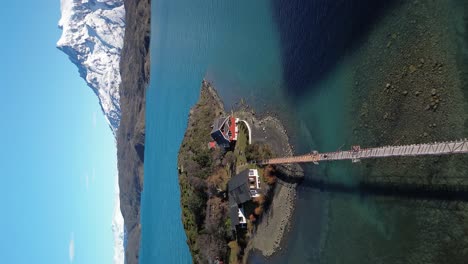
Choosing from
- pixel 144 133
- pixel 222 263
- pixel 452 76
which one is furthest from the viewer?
pixel 144 133

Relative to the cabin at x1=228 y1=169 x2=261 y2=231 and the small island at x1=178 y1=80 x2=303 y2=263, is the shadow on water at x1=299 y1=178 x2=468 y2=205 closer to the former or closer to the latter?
the small island at x1=178 y1=80 x2=303 y2=263

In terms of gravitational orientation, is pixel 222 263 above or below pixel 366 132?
below

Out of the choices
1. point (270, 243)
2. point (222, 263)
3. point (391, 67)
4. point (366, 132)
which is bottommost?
point (222, 263)

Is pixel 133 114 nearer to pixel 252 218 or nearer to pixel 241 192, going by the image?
pixel 241 192

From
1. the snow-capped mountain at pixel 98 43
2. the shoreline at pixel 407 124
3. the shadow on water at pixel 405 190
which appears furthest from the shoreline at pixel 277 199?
the snow-capped mountain at pixel 98 43

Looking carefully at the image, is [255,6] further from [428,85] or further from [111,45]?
[111,45]

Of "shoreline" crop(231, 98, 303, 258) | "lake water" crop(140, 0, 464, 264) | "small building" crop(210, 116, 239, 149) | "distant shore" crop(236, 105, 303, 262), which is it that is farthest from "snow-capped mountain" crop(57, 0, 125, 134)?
"shoreline" crop(231, 98, 303, 258)

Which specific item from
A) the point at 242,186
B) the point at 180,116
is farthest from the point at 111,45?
the point at 242,186

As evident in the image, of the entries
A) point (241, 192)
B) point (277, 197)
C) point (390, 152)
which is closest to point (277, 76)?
point (277, 197)
